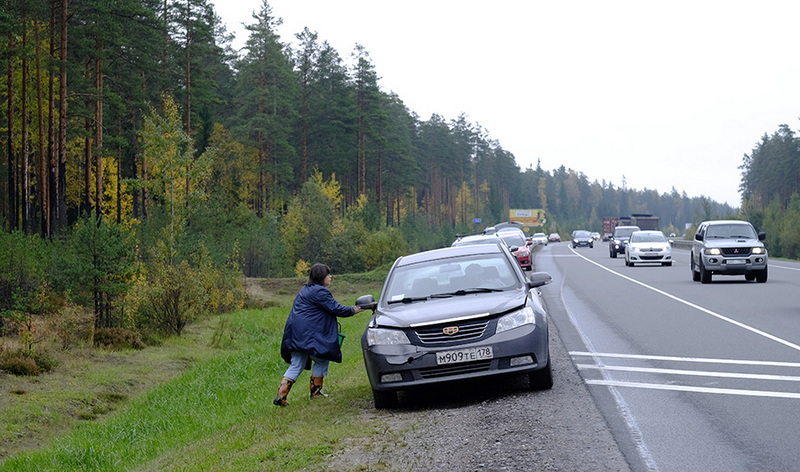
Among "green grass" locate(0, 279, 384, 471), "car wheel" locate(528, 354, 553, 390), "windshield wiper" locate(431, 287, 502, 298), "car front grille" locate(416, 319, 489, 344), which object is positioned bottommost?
"green grass" locate(0, 279, 384, 471)

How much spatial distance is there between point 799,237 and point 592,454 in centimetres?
6016

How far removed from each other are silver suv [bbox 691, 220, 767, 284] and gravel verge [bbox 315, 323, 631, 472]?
1890 cm

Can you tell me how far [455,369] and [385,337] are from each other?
78 cm

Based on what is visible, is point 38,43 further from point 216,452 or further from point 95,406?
point 216,452

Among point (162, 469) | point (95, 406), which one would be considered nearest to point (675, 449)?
point (162, 469)

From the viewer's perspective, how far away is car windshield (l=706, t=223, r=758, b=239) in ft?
89.8

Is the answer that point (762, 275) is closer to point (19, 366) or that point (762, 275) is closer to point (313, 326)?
point (313, 326)

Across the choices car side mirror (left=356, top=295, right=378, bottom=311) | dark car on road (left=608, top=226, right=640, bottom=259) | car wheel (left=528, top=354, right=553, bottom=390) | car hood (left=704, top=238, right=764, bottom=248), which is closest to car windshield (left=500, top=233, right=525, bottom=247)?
car hood (left=704, top=238, right=764, bottom=248)

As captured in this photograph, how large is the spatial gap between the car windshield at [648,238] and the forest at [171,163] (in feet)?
55.4

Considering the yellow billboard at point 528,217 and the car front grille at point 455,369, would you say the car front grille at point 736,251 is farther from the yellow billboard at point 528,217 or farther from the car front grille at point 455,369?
the yellow billboard at point 528,217

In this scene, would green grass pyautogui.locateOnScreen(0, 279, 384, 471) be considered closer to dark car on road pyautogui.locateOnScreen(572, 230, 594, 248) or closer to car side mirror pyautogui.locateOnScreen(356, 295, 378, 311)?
car side mirror pyautogui.locateOnScreen(356, 295, 378, 311)

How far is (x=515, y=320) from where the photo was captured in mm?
8906

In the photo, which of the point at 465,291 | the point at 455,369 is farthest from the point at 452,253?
the point at 455,369

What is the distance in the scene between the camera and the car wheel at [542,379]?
9.05m
